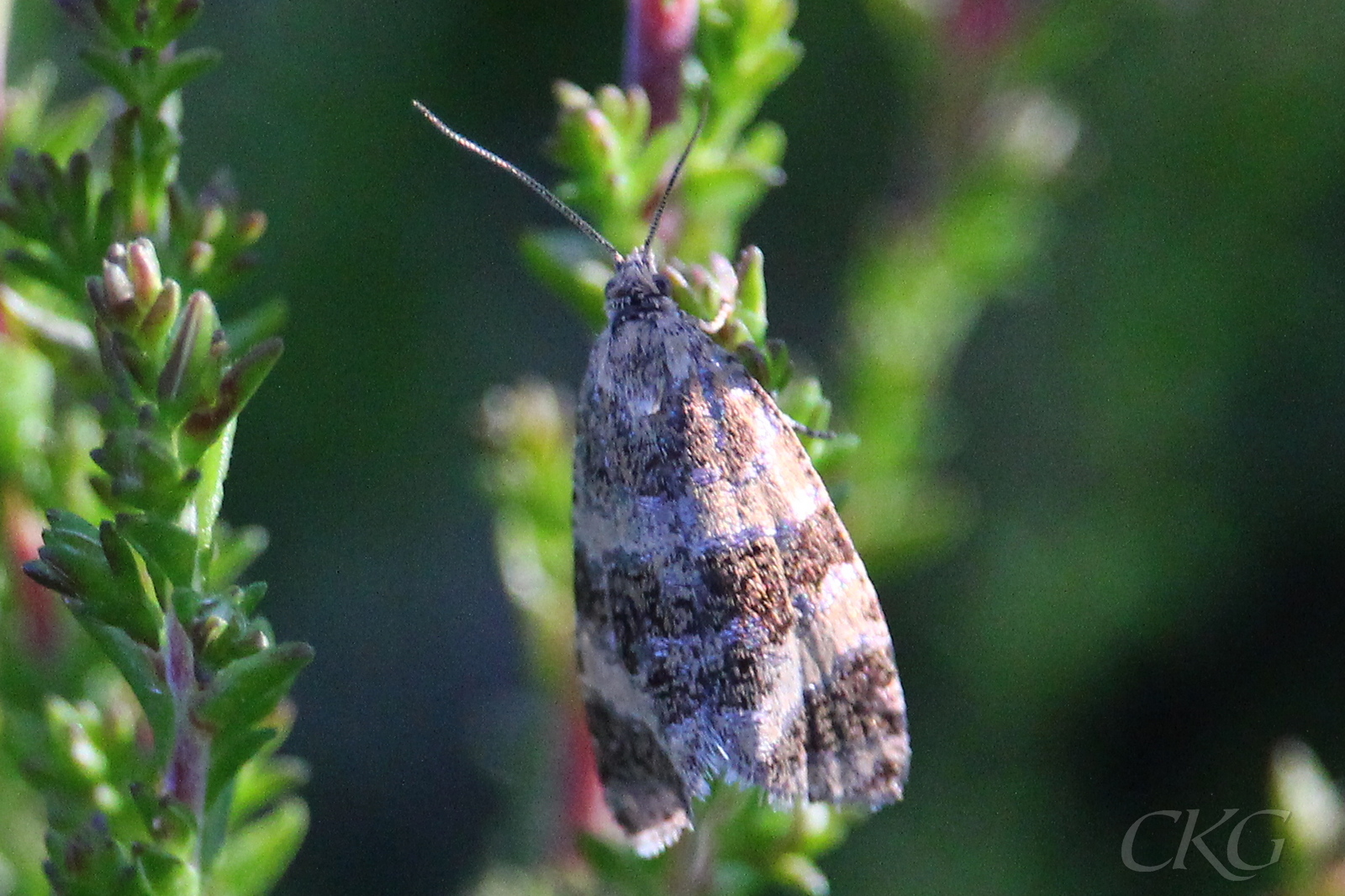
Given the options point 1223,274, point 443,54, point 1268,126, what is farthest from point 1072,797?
point 443,54

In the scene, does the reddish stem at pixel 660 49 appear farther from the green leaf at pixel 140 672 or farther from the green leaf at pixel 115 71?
the green leaf at pixel 140 672

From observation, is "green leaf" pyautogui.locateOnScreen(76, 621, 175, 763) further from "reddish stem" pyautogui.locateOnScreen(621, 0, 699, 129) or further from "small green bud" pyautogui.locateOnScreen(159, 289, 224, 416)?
"reddish stem" pyautogui.locateOnScreen(621, 0, 699, 129)

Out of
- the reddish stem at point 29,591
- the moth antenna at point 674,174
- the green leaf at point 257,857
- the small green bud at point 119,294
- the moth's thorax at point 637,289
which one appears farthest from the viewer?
the moth's thorax at point 637,289

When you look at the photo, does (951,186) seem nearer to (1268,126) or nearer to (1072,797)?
(1268,126)

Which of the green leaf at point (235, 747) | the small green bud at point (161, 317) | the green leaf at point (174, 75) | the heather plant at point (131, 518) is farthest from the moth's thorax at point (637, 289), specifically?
the green leaf at point (235, 747)

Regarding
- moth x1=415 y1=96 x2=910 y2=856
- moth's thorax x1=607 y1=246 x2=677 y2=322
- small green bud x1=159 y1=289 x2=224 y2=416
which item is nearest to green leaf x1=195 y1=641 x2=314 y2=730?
small green bud x1=159 y1=289 x2=224 y2=416

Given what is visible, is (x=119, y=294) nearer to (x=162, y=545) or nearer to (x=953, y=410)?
(x=162, y=545)
